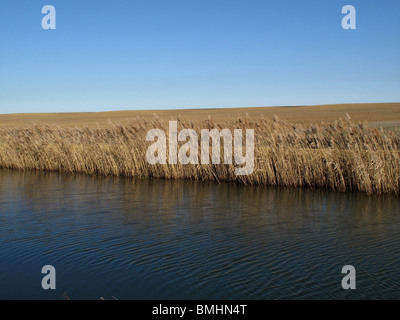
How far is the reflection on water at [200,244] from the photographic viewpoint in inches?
223

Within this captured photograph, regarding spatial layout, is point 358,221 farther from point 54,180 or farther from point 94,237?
point 54,180

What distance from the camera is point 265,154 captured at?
12.7 metres

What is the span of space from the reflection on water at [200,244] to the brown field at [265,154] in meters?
0.64

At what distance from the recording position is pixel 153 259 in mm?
6641

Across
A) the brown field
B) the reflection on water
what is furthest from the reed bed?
the reflection on water

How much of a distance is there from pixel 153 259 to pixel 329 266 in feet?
8.68

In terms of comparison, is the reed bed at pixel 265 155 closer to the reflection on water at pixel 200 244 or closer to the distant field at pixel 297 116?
the reflection on water at pixel 200 244

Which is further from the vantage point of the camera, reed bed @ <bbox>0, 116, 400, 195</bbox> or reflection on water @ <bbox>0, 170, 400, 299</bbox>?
reed bed @ <bbox>0, 116, 400, 195</bbox>

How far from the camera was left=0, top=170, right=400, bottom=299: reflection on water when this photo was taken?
5660mm

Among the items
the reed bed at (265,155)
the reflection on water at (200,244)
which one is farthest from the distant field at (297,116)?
the reflection on water at (200,244)

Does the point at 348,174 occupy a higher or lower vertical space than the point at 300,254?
higher

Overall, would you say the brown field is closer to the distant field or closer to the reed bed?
the reed bed

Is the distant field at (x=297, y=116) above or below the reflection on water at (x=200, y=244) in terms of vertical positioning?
above

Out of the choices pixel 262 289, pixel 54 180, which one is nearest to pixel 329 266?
pixel 262 289
